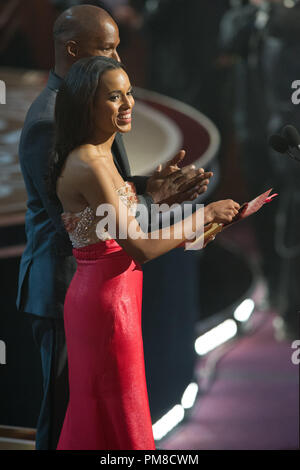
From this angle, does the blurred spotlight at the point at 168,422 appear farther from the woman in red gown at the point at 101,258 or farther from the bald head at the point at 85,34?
the bald head at the point at 85,34

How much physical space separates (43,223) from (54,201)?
0.50 feet

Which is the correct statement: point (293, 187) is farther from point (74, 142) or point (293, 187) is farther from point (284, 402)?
point (74, 142)

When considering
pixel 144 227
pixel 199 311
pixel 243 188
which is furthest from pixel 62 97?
pixel 243 188

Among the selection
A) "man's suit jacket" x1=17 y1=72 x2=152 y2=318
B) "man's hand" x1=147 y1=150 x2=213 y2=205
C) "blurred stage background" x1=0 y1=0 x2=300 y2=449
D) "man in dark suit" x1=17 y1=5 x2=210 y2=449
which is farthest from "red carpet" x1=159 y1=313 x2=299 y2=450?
"man's hand" x1=147 y1=150 x2=213 y2=205

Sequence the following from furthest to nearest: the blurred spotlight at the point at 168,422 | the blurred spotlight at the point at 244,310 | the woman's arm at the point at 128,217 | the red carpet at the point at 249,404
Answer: the blurred spotlight at the point at 244,310
the red carpet at the point at 249,404
the blurred spotlight at the point at 168,422
the woman's arm at the point at 128,217

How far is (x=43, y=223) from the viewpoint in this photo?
200 centimetres

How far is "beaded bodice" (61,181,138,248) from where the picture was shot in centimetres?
176

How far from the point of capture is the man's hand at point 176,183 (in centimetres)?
186

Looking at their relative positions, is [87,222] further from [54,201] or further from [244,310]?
[244,310]

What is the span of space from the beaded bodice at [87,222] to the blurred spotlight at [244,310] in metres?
2.29

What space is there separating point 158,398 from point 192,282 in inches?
18.2

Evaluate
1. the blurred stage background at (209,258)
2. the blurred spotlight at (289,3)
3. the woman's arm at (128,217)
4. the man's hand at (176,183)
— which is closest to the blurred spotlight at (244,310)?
the blurred stage background at (209,258)

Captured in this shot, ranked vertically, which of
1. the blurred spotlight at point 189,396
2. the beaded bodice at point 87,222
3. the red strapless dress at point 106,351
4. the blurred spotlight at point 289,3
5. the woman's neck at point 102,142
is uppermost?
the woman's neck at point 102,142

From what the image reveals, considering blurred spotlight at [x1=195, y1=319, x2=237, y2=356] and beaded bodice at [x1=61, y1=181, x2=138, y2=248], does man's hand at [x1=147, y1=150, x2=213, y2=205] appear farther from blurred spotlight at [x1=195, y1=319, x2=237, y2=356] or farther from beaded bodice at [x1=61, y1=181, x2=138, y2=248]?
blurred spotlight at [x1=195, y1=319, x2=237, y2=356]
